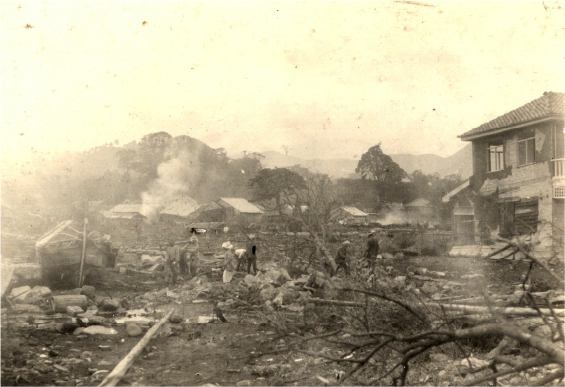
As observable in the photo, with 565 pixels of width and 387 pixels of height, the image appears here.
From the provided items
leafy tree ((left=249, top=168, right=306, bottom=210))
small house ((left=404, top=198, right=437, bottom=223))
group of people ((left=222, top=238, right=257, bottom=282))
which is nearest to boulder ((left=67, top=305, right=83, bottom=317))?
group of people ((left=222, top=238, right=257, bottom=282))

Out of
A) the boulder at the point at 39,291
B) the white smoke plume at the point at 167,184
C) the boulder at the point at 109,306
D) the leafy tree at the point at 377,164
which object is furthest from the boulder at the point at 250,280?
the white smoke plume at the point at 167,184

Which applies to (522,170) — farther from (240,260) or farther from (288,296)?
(288,296)

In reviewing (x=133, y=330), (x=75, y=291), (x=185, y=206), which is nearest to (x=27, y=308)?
(x=75, y=291)

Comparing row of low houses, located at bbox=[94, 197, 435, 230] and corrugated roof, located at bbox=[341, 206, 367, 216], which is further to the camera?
corrugated roof, located at bbox=[341, 206, 367, 216]

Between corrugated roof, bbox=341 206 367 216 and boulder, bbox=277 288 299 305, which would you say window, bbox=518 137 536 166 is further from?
corrugated roof, bbox=341 206 367 216

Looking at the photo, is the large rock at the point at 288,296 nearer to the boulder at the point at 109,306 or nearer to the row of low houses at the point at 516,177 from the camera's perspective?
the boulder at the point at 109,306
